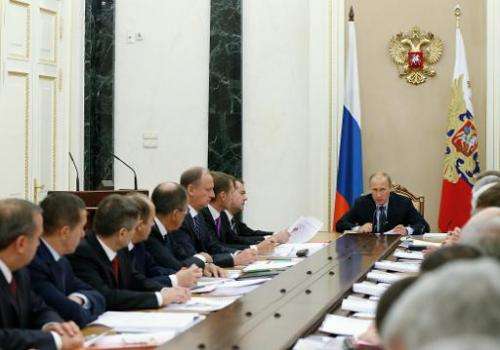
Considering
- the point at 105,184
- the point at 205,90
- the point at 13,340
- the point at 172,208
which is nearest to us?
the point at 13,340

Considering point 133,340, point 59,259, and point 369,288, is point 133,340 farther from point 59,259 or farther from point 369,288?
point 369,288

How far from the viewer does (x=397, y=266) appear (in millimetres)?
4609

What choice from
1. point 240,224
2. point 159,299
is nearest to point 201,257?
point 159,299

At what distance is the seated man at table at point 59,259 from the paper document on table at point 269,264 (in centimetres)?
152

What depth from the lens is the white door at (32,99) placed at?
7414 millimetres

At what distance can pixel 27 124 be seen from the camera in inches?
305

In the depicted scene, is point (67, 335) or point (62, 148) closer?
point (67, 335)

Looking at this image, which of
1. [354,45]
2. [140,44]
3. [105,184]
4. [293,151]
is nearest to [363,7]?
[354,45]

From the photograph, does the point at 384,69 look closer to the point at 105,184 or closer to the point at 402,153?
the point at 402,153

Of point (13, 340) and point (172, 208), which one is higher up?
point (172, 208)

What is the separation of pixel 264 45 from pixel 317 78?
738 millimetres

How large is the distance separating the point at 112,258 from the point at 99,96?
17.7 feet

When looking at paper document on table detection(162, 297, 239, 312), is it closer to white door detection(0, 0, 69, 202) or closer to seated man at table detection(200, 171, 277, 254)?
seated man at table detection(200, 171, 277, 254)

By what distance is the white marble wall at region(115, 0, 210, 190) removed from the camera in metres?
9.05
